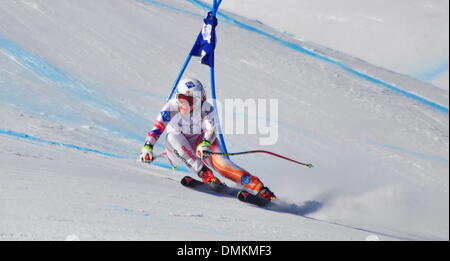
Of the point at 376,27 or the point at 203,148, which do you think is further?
the point at 376,27

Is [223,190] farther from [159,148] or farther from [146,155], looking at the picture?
[159,148]

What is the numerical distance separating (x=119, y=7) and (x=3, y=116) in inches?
215

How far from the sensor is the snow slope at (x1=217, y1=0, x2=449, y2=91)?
1903 cm

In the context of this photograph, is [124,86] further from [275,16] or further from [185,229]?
[275,16]

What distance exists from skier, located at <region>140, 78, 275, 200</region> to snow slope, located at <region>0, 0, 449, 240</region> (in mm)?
298

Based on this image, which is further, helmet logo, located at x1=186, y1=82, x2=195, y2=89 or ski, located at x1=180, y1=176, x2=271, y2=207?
helmet logo, located at x1=186, y1=82, x2=195, y2=89

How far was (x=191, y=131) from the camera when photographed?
433cm

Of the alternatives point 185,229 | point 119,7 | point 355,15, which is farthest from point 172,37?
point 355,15

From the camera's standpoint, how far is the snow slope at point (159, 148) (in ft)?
8.80

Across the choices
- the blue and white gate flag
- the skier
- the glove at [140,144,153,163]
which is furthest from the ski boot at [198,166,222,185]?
the blue and white gate flag

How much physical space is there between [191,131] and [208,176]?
1.37 ft

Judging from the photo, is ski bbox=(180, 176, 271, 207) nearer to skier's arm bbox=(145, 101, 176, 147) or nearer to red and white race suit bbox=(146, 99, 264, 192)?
red and white race suit bbox=(146, 99, 264, 192)

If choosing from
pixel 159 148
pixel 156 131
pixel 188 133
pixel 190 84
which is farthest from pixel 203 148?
pixel 159 148

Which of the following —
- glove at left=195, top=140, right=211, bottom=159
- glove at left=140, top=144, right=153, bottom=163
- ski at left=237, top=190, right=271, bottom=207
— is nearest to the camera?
ski at left=237, top=190, right=271, bottom=207
